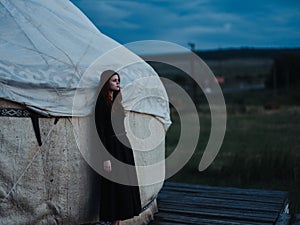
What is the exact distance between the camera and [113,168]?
2.99m

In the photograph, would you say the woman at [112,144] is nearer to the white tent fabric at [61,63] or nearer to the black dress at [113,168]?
the black dress at [113,168]

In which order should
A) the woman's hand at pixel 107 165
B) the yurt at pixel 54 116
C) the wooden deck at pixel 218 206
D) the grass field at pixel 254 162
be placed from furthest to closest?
the grass field at pixel 254 162
the wooden deck at pixel 218 206
the woman's hand at pixel 107 165
the yurt at pixel 54 116

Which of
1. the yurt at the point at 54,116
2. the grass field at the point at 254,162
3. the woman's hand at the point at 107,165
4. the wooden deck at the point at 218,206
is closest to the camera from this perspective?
the yurt at the point at 54,116

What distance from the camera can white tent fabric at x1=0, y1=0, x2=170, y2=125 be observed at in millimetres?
2771

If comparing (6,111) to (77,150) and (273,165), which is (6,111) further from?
(273,165)

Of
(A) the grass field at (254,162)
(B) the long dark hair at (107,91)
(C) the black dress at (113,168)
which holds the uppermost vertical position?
(B) the long dark hair at (107,91)

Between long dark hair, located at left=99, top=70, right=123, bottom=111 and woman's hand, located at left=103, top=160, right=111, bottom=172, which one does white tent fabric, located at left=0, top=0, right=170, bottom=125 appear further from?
woman's hand, located at left=103, top=160, right=111, bottom=172

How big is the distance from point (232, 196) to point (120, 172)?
1799 mm

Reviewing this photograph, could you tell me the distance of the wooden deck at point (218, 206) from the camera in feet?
11.9

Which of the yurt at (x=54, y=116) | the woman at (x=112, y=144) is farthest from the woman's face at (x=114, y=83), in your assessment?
the yurt at (x=54, y=116)

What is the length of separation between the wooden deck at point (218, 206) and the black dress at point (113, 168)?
700 mm

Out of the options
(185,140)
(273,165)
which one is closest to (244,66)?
(185,140)

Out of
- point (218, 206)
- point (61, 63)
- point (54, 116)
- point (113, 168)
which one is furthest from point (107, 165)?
point (218, 206)

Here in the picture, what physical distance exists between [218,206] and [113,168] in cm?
149
